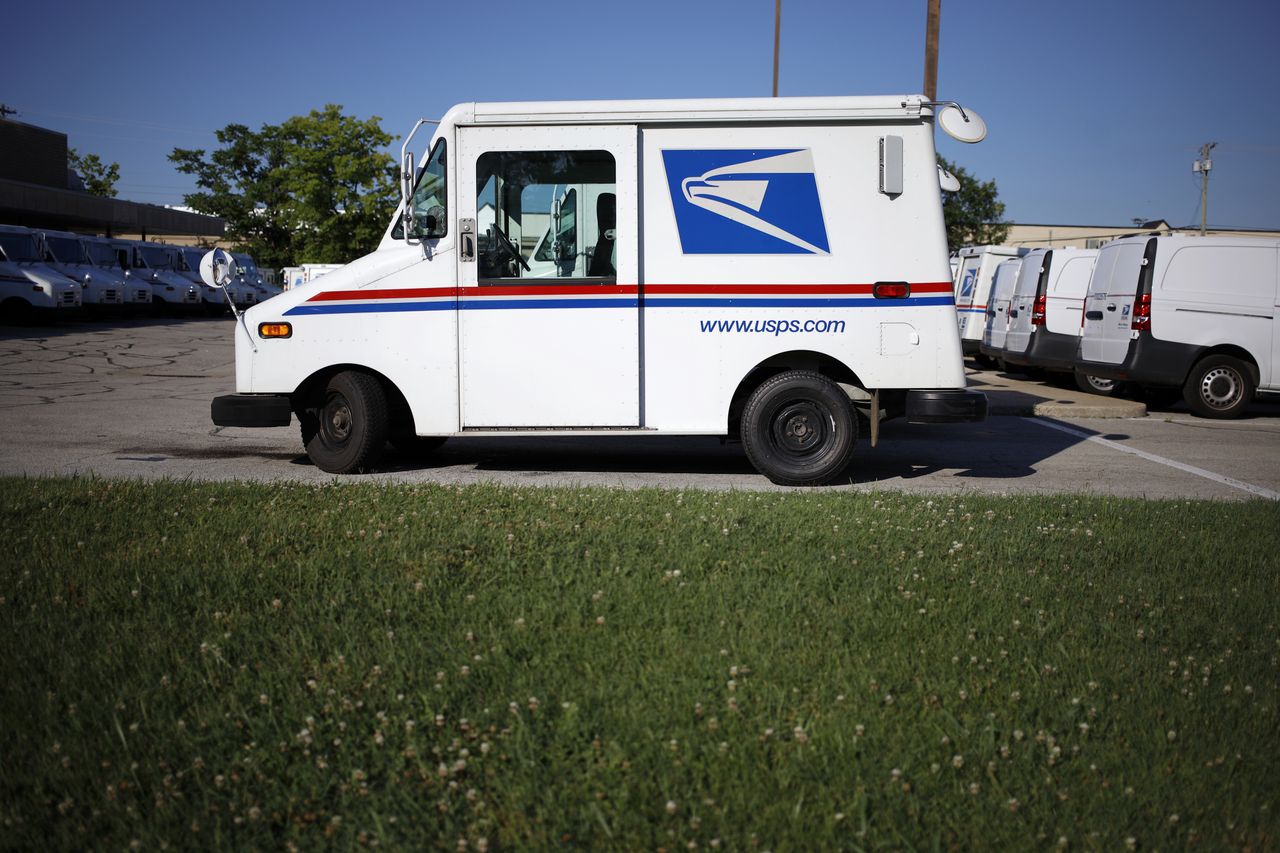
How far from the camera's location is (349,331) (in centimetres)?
827

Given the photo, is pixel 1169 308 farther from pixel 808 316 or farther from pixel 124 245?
pixel 124 245

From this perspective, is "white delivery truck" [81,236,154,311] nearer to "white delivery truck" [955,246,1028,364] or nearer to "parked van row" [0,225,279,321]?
"parked van row" [0,225,279,321]

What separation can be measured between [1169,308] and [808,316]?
26.8ft

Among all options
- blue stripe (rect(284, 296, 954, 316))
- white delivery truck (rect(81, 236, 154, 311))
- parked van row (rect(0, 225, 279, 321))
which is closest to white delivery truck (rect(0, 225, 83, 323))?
parked van row (rect(0, 225, 279, 321))

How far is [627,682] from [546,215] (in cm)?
492

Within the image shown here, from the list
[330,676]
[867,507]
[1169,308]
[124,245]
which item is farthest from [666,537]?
[124,245]

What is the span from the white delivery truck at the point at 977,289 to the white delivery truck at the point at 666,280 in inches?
516

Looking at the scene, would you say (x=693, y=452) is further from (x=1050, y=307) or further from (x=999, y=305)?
(x=999, y=305)

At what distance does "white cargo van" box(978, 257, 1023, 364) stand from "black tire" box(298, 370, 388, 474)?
13248mm

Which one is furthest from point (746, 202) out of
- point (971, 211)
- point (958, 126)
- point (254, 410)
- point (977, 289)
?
point (971, 211)

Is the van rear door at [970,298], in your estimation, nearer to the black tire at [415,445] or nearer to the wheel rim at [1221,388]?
the wheel rim at [1221,388]

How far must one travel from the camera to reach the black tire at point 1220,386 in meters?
14.0

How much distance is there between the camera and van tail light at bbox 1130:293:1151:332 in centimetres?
1403

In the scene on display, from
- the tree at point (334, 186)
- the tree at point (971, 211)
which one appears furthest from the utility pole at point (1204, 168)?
the tree at point (334, 186)
